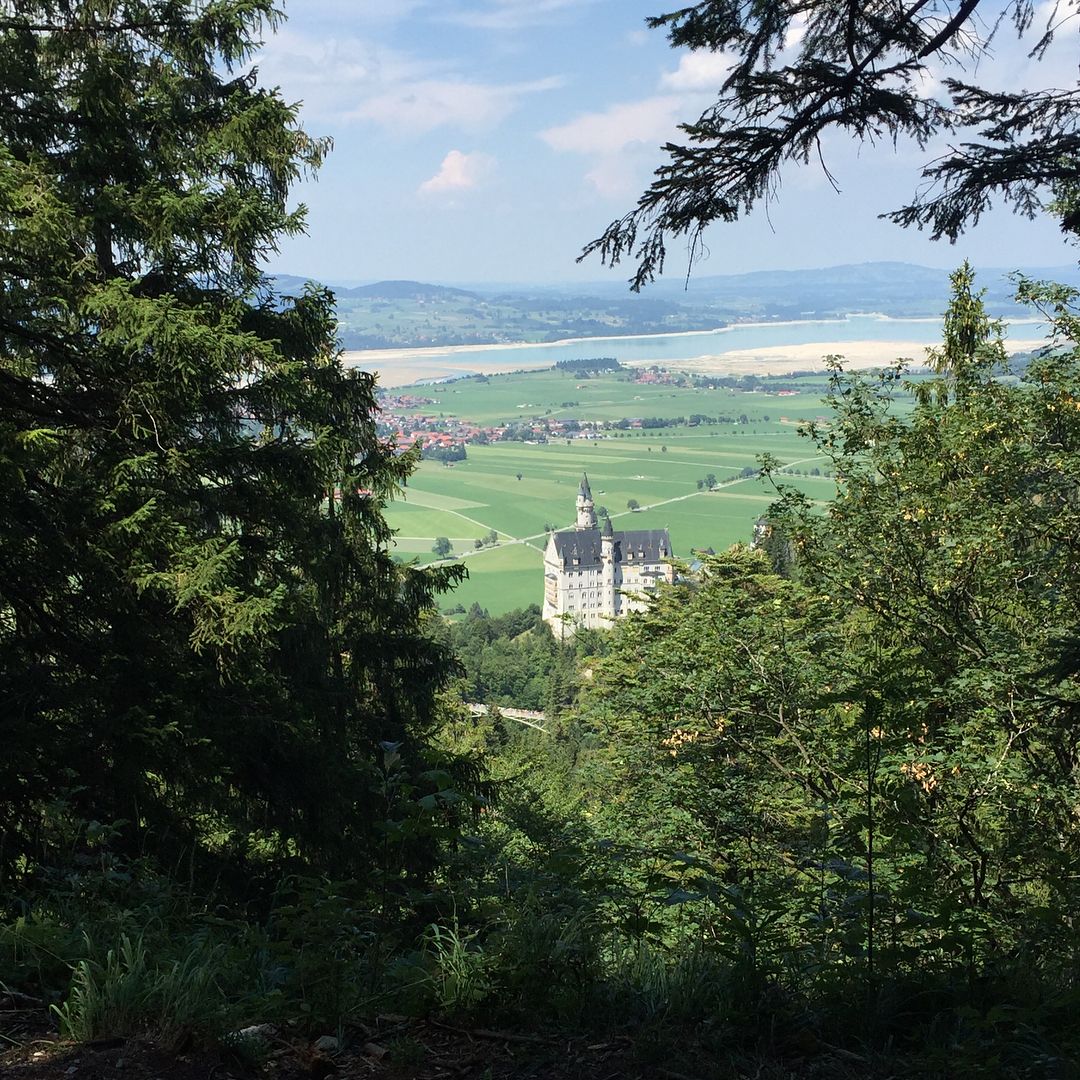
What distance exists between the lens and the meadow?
95.9 meters

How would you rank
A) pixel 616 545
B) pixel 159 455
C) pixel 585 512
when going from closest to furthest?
1. pixel 159 455
2. pixel 616 545
3. pixel 585 512

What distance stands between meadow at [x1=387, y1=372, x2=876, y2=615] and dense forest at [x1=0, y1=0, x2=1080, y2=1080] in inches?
2405

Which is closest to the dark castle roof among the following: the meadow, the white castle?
the white castle

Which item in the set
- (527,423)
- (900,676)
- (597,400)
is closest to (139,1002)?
(900,676)

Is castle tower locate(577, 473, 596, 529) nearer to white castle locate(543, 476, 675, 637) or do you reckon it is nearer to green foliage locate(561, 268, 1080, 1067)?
white castle locate(543, 476, 675, 637)

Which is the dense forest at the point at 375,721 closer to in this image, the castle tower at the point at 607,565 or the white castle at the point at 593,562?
the white castle at the point at 593,562

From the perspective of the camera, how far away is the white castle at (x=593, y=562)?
298 feet

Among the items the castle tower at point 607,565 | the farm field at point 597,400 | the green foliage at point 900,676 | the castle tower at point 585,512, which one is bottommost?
the castle tower at point 607,565

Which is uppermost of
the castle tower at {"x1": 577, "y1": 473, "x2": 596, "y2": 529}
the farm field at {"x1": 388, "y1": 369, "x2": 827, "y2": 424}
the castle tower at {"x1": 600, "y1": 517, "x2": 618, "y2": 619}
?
the farm field at {"x1": 388, "y1": 369, "x2": 827, "y2": 424}

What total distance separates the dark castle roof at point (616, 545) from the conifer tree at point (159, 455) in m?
82.9

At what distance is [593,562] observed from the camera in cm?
9306

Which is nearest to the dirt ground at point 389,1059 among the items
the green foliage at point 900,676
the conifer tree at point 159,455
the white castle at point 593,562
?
the green foliage at point 900,676

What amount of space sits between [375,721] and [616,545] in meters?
84.3

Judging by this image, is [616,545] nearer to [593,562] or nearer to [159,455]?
[593,562]
